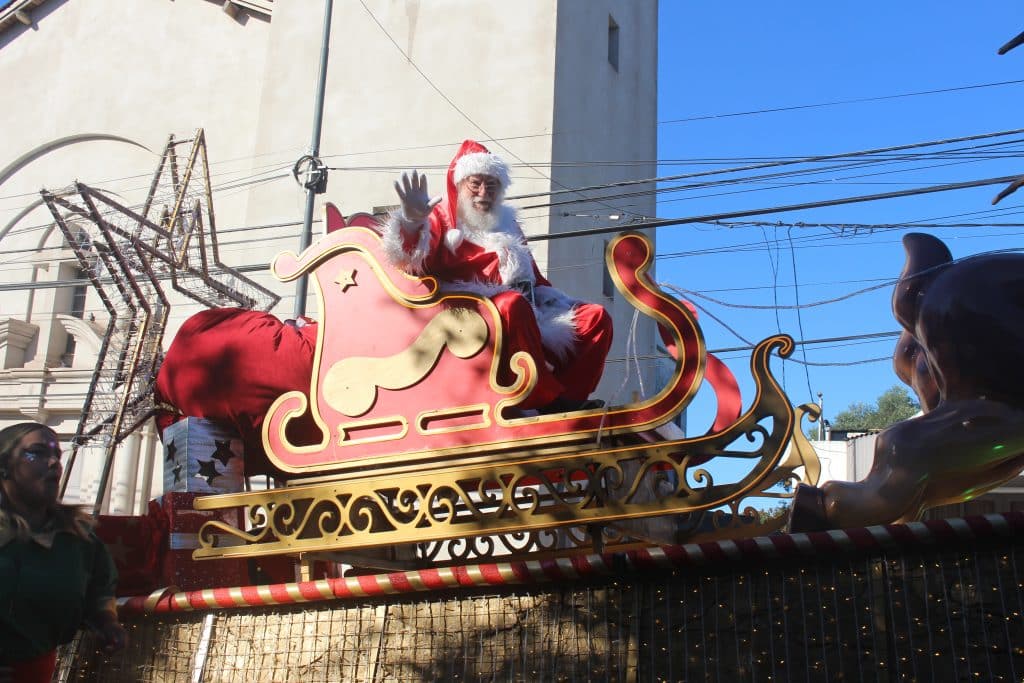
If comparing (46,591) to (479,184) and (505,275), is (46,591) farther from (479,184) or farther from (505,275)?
(479,184)

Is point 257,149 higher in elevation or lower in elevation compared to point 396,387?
higher

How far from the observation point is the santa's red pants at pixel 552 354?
5.25 metres

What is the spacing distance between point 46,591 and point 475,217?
2879 mm

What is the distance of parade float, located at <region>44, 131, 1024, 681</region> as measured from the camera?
3.92m

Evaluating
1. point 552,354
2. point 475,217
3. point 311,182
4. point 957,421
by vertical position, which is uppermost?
point 311,182

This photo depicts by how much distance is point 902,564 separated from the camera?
3.91 m

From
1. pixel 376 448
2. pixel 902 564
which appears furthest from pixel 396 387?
pixel 902 564

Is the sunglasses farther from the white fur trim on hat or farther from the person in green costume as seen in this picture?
the white fur trim on hat

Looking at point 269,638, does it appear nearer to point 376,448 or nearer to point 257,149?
point 376,448

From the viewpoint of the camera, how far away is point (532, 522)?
4.91 m

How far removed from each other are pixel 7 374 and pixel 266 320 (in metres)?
10.3

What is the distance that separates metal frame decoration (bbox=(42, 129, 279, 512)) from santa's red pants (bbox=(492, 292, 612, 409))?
22.9 ft

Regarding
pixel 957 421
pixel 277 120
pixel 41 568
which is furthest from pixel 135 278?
pixel 957 421

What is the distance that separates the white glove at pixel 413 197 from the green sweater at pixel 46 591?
2080mm
